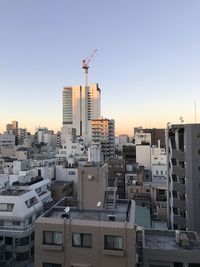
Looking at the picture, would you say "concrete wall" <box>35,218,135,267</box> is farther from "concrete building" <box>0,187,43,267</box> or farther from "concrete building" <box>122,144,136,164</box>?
"concrete building" <box>122,144,136,164</box>

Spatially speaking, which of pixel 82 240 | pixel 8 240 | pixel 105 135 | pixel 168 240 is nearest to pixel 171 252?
pixel 168 240

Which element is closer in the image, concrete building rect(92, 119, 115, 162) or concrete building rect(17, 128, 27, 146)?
concrete building rect(92, 119, 115, 162)

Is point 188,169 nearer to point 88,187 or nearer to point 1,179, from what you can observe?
point 88,187

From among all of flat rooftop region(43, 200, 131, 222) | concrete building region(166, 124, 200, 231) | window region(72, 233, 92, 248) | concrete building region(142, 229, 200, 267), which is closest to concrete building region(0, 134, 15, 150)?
concrete building region(166, 124, 200, 231)

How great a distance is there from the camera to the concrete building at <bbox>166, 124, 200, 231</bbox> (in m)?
29.1

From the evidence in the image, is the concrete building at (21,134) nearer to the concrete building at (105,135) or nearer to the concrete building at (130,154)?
the concrete building at (105,135)

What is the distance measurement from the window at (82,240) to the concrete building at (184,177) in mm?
18906

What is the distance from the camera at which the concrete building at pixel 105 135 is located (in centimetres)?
10657

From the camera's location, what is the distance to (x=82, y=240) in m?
13.5

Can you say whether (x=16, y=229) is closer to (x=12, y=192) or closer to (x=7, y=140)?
(x=12, y=192)

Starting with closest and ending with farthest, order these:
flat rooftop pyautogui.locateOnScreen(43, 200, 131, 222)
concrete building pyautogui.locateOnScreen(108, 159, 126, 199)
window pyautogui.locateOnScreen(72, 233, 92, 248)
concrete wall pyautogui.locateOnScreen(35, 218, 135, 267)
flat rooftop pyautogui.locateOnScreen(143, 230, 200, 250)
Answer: concrete wall pyautogui.locateOnScreen(35, 218, 135, 267), window pyautogui.locateOnScreen(72, 233, 92, 248), flat rooftop pyautogui.locateOnScreen(43, 200, 131, 222), flat rooftop pyautogui.locateOnScreen(143, 230, 200, 250), concrete building pyautogui.locateOnScreen(108, 159, 126, 199)

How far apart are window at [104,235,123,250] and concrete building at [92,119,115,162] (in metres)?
91.9

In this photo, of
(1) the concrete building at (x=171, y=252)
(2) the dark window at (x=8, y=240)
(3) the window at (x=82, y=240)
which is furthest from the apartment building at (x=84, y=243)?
(2) the dark window at (x=8, y=240)

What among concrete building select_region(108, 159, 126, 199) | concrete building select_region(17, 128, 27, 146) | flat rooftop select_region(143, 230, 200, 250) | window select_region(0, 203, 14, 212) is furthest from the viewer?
concrete building select_region(17, 128, 27, 146)
